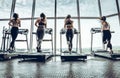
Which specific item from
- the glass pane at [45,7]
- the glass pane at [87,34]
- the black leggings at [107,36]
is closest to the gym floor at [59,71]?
the black leggings at [107,36]

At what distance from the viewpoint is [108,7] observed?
878 cm

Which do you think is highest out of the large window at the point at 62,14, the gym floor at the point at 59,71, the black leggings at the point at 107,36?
the large window at the point at 62,14

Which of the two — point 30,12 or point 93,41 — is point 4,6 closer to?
point 30,12

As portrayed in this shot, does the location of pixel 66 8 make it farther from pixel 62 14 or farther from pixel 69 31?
pixel 69 31

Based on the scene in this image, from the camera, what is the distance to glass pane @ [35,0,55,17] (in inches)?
339

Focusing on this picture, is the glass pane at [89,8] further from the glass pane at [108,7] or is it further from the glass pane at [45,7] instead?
the glass pane at [45,7]

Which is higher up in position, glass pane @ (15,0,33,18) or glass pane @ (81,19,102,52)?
glass pane @ (15,0,33,18)

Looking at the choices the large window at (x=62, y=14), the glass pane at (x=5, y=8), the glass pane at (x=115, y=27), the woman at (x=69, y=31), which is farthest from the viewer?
the glass pane at (x=5, y=8)

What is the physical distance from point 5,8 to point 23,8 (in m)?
0.81

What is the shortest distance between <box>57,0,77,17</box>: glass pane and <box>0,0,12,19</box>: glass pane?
7.34 feet

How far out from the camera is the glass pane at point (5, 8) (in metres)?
8.60

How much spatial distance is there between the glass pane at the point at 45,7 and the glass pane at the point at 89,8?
1320 mm

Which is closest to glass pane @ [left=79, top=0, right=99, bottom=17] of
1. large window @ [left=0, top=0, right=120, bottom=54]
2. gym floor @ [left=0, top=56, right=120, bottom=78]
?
large window @ [left=0, top=0, right=120, bottom=54]

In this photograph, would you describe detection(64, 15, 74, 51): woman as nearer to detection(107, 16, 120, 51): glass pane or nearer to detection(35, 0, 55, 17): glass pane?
detection(35, 0, 55, 17): glass pane
